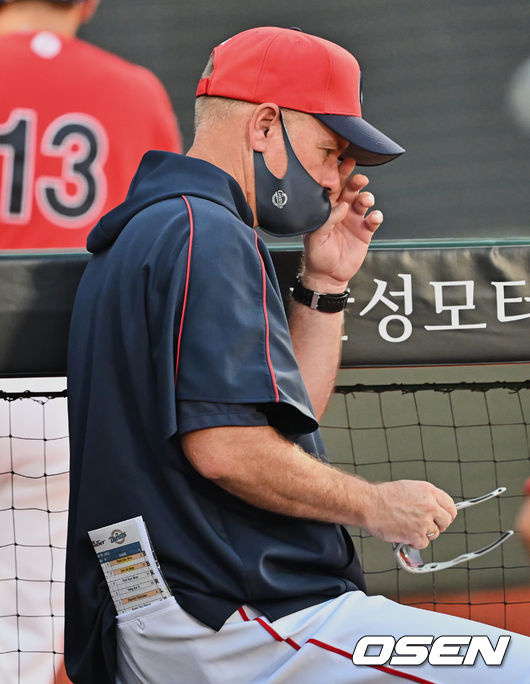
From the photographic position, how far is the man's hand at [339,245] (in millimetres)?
1893

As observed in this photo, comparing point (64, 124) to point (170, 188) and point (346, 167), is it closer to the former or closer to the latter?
point (346, 167)

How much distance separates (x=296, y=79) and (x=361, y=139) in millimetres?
147

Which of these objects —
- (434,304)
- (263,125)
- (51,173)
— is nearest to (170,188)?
(263,125)

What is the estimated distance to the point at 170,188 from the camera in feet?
4.70

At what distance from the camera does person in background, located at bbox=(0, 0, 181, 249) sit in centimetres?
293

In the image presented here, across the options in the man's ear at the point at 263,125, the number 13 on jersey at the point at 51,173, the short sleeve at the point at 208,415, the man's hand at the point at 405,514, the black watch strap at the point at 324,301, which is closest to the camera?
the short sleeve at the point at 208,415

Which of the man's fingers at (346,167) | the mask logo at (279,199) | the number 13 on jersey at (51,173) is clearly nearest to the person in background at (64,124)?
the number 13 on jersey at (51,173)

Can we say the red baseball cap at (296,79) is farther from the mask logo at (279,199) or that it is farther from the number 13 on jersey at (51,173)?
the number 13 on jersey at (51,173)

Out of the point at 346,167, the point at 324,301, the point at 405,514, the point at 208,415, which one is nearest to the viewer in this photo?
the point at 208,415

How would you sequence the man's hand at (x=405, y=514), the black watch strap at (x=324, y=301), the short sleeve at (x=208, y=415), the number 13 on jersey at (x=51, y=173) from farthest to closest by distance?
1. the number 13 on jersey at (x=51, y=173)
2. the black watch strap at (x=324, y=301)
3. the man's hand at (x=405, y=514)
4. the short sleeve at (x=208, y=415)

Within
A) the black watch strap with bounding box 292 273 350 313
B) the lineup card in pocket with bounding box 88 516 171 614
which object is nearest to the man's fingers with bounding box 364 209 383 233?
the black watch strap with bounding box 292 273 350 313

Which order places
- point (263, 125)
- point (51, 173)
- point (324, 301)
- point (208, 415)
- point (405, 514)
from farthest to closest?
point (51, 173), point (324, 301), point (263, 125), point (405, 514), point (208, 415)

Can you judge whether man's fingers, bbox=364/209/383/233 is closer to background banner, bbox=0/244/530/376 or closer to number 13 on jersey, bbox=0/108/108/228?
background banner, bbox=0/244/530/376

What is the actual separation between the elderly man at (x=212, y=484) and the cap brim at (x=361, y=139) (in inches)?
8.7
